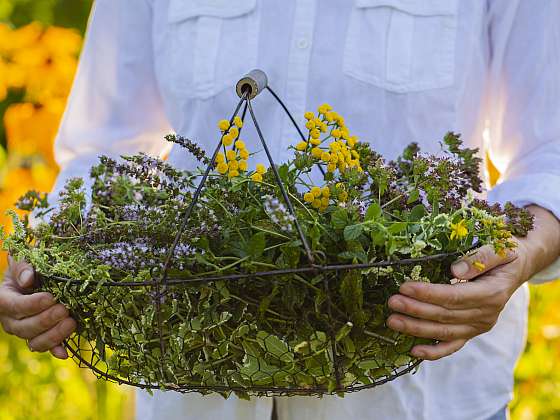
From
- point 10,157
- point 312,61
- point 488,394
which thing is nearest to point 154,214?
point 312,61

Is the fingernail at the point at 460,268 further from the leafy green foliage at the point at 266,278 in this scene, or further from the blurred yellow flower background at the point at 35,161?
the blurred yellow flower background at the point at 35,161

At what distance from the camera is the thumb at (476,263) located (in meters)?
0.92

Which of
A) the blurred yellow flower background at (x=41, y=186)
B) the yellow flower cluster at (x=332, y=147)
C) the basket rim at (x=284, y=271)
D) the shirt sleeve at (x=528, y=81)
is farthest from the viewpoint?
the blurred yellow flower background at (x=41, y=186)

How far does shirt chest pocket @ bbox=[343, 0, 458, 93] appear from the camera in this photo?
48.1 inches

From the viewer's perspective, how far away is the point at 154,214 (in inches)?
38.6

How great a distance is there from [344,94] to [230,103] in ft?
0.58

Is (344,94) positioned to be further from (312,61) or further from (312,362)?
(312,362)

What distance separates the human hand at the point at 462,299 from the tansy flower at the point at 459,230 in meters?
0.05

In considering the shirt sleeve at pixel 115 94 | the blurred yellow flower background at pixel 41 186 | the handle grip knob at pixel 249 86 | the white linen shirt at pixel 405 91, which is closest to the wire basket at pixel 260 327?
the handle grip knob at pixel 249 86

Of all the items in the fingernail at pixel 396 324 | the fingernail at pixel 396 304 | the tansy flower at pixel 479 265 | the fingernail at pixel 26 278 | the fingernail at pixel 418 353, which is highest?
the tansy flower at pixel 479 265

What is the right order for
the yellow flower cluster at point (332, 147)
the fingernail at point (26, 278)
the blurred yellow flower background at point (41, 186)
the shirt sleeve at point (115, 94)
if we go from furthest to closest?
the blurred yellow flower background at point (41, 186), the shirt sleeve at point (115, 94), the fingernail at point (26, 278), the yellow flower cluster at point (332, 147)

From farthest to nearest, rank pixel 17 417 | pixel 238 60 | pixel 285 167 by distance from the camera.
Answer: pixel 17 417 < pixel 238 60 < pixel 285 167

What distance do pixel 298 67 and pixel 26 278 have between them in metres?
0.48

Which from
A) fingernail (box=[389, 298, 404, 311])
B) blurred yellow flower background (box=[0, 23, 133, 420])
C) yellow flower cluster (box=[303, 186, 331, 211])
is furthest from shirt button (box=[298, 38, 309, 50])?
blurred yellow flower background (box=[0, 23, 133, 420])
